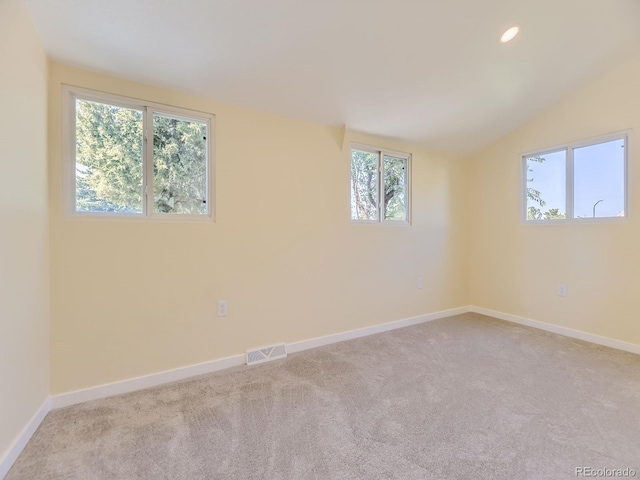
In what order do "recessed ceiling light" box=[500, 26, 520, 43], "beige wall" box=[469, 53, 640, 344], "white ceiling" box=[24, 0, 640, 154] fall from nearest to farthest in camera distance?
1. "white ceiling" box=[24, 0, 640, 154]
2. "recessed ceiling light" box=[500, 26, 520, 43]
3. "beige wall" box=[469, 53, 640, 344]

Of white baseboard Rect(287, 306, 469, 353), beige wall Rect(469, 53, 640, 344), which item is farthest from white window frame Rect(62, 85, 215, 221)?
beige wall Rect(469, 53, 640, 344)

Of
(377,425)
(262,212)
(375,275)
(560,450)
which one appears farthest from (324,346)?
(560,450)

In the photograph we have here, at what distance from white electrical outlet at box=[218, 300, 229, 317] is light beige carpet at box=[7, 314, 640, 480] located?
462mm

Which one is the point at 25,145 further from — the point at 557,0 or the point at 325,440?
the point at 557,0

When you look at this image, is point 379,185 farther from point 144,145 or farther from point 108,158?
point 108,158

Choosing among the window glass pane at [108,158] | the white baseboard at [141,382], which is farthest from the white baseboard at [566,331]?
the window glass pane at [108,158]

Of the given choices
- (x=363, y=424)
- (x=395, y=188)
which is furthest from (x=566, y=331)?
(x=363, y=424)

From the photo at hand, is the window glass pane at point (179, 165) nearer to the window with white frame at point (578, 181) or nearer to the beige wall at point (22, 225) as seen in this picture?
the beige wall at point (22, 225)

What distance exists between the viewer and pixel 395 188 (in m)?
3.59

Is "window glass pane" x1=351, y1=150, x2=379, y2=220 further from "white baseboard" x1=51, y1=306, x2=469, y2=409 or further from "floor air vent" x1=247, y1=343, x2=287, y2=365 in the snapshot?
"floor air vent" x1=247, y1=343, x2=287, y2=365

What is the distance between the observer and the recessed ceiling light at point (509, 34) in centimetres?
214

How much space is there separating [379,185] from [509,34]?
1.70 m

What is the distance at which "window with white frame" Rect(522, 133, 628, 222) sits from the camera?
9.39 ft

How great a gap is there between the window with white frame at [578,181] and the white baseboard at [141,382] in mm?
3711
